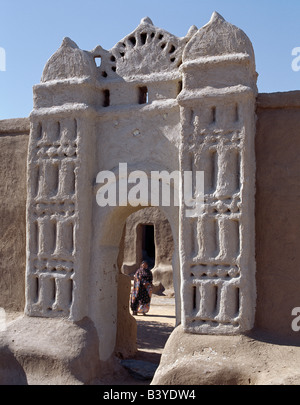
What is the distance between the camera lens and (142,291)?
12.5 meters

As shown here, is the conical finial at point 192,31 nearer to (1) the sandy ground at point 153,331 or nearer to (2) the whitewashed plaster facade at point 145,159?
(2) the whitewashed plaster facade at point 145,159

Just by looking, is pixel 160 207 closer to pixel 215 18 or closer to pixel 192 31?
pixel 192 31

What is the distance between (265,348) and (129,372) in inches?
90.5

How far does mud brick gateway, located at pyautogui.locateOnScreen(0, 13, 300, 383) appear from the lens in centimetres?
570

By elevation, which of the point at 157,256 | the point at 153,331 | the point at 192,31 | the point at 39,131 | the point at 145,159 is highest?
the point at 192,31

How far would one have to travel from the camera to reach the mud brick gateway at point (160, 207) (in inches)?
224

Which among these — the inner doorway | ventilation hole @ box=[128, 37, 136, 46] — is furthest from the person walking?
ventilation hole @ box=[128, 37, 136, 46]

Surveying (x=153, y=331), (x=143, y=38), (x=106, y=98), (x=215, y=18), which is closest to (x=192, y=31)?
(x=215, y=18)

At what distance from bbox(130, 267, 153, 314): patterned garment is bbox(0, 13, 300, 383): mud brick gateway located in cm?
495

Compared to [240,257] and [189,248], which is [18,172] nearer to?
[189,248]

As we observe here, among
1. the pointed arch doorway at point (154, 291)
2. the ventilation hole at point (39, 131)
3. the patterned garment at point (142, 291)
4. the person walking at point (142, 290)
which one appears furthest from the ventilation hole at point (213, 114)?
the patterned garment at point (142, 291)

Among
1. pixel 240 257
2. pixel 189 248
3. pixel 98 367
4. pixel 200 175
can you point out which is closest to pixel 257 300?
pixel 240 257

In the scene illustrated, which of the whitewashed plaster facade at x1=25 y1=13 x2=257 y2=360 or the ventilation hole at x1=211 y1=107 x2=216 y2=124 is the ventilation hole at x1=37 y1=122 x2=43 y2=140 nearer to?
the whitewashed plaster facade at x1=25 y1=13 x2=257 y2=360

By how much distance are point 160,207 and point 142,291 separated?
656cm
